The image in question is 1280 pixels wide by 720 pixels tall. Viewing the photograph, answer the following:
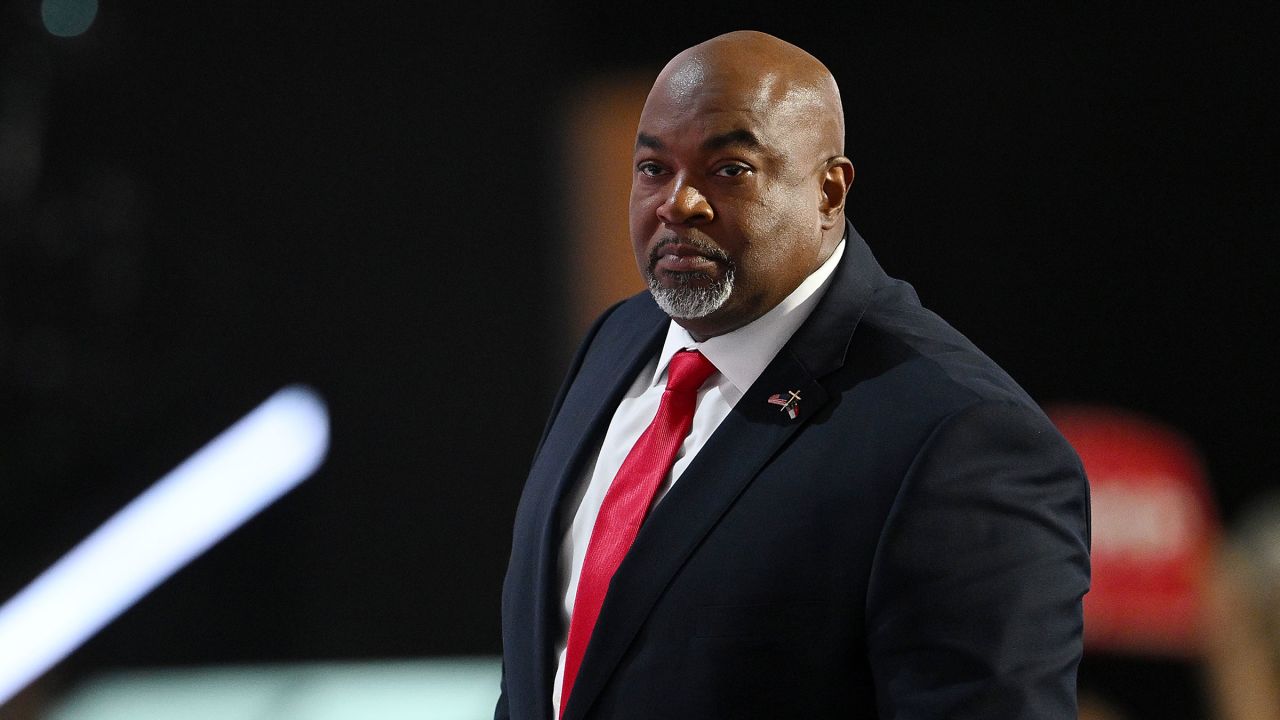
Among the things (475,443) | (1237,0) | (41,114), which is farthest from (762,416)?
(41,114)

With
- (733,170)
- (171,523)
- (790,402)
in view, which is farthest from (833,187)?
(171,523)

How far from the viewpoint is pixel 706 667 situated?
1281mm

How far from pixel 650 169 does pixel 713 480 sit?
13.3 inches

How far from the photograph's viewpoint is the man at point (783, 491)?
47.7 inches

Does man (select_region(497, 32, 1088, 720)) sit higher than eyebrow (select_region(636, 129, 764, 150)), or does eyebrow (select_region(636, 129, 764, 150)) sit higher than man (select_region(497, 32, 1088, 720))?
eyebrow (select_region(636, 129, 764, 150))

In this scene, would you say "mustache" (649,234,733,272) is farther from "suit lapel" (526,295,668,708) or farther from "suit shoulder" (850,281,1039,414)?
"suit lapel" (526,295,668,708)

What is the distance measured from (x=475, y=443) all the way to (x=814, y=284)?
2.47 meters

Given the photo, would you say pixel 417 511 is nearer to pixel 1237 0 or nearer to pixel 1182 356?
pixel 1182 356

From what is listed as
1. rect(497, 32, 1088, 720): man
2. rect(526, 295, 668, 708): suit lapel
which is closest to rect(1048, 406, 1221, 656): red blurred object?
rect(526, 295, 668, 708): suit lapel

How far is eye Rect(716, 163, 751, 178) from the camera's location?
1357 mm

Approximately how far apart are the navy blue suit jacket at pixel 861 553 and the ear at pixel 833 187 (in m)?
0.06

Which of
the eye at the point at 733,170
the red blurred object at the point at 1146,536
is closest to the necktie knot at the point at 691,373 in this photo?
the eye at the point at 733,170

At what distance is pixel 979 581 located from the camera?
→ 1.20 m

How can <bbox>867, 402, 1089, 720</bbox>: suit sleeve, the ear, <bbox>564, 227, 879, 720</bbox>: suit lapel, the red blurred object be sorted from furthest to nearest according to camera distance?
1. the red blurred object
2. the ear
3. <bbox>564, 227, 879, 720</bbox>: suit lapel
4. <bbox>867, 402, 1089, 720</bbox>: suit sleeve
